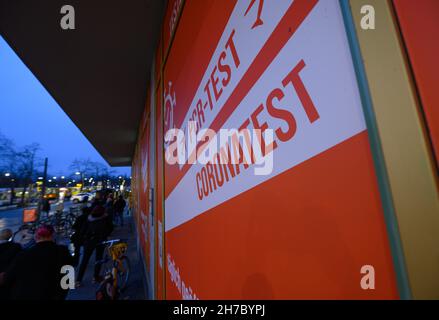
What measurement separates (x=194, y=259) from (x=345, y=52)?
1149mm

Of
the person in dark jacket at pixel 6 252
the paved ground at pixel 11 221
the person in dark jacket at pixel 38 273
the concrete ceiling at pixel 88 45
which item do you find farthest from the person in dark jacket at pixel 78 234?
the paved ground at pixel 11 221

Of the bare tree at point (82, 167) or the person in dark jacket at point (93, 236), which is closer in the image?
the person in dark jacket at point (93, 236)

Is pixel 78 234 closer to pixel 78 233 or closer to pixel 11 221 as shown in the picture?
pixel 78 233

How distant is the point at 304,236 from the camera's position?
47cm

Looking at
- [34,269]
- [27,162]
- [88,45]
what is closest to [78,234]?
[34,269]

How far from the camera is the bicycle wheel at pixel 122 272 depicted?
151 inches

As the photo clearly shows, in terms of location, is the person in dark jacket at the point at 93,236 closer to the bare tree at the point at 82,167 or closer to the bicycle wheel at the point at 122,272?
the bicycle wheel at the point at 122,272

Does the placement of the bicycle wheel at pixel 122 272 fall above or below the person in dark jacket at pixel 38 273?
below

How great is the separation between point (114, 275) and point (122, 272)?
0.53 meters

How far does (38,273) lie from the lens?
1.89 metres

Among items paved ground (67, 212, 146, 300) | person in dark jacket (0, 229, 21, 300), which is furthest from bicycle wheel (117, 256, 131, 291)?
person in dark jacket (0, 229, 21, 300)

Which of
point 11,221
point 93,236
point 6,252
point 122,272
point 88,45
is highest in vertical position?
point 88,45

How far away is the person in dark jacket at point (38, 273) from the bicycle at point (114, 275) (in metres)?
1.27

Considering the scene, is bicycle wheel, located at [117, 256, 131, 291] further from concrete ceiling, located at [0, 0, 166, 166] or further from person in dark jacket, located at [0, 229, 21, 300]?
concrete ceiling, located at [0, 0, 166, 166]
